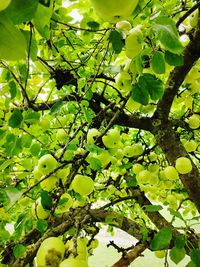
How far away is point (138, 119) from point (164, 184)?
81 centimetres

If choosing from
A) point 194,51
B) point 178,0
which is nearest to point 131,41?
point 194,51

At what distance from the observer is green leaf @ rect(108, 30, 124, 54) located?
104cm

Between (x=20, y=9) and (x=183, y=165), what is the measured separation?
5.37 feet

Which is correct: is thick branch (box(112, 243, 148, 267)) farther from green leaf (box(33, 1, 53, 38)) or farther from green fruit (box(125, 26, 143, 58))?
green leaf (box(33, 1, 53, 38))

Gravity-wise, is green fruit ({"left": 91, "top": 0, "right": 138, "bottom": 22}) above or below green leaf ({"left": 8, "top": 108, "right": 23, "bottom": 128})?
below

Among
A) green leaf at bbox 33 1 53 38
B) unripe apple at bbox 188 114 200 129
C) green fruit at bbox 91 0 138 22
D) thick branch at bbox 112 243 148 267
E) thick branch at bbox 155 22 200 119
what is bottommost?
thick branch at bbox 112 243 148 267

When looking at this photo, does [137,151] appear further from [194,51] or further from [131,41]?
[131,41]

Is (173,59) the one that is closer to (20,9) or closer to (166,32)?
(166,32)

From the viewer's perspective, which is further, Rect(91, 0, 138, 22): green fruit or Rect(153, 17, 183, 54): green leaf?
Rect(153, 17, 183, 54): green leaf

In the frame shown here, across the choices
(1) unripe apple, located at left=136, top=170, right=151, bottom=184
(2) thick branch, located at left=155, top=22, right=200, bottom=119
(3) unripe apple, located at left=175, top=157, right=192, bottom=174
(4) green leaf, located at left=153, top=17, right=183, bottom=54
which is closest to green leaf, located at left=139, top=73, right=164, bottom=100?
(4) green leaf, located at left=153, top=17, right=183, bottom=54

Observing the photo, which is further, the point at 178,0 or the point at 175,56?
the point at 178,0

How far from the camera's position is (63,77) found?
7.50 ft

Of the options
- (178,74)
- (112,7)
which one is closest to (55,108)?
(178,74)

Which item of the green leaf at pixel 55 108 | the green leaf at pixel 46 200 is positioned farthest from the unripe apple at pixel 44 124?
the green leaf at pixel 46 200
